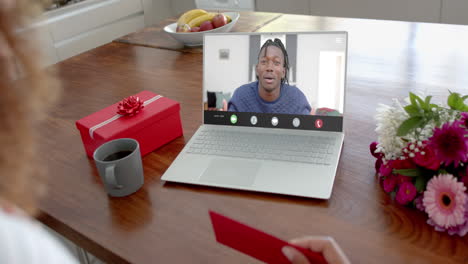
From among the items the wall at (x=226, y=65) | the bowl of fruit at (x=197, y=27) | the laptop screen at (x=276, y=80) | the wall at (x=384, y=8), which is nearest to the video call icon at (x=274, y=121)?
the laptop screen at (x=276, y=80)

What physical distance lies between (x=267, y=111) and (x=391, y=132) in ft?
1.07

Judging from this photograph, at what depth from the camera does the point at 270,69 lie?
42.0 inches

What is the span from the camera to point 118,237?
0.85m

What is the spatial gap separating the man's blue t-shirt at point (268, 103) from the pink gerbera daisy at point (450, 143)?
33 centimetres

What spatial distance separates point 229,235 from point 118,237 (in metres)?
0.26

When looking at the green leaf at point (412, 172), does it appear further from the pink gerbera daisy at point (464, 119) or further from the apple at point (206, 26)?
the apple at point (206, 26)

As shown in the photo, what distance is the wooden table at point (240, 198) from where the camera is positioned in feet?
2.57

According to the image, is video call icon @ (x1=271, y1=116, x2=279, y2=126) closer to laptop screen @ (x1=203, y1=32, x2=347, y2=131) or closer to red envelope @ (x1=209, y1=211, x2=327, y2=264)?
laptop screen @ (x1=203, y1=32, x2=347, y2=131)

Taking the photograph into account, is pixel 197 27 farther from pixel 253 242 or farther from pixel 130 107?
pixel 253 242

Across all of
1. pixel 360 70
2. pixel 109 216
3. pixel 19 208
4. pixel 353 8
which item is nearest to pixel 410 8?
pixel 353 8

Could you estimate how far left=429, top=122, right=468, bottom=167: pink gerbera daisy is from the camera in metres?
0.76

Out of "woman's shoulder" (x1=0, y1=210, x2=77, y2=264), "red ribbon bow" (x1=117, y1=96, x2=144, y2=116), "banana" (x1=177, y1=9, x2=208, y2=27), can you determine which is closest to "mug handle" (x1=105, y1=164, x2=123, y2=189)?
"red ribbon bow" (x1=117, y1=96, x2=144, y2=116)

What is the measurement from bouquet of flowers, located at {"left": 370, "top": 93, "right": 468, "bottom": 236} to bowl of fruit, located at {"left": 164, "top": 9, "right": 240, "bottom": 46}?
1064 millimetres

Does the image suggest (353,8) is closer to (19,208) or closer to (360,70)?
(360,70)
